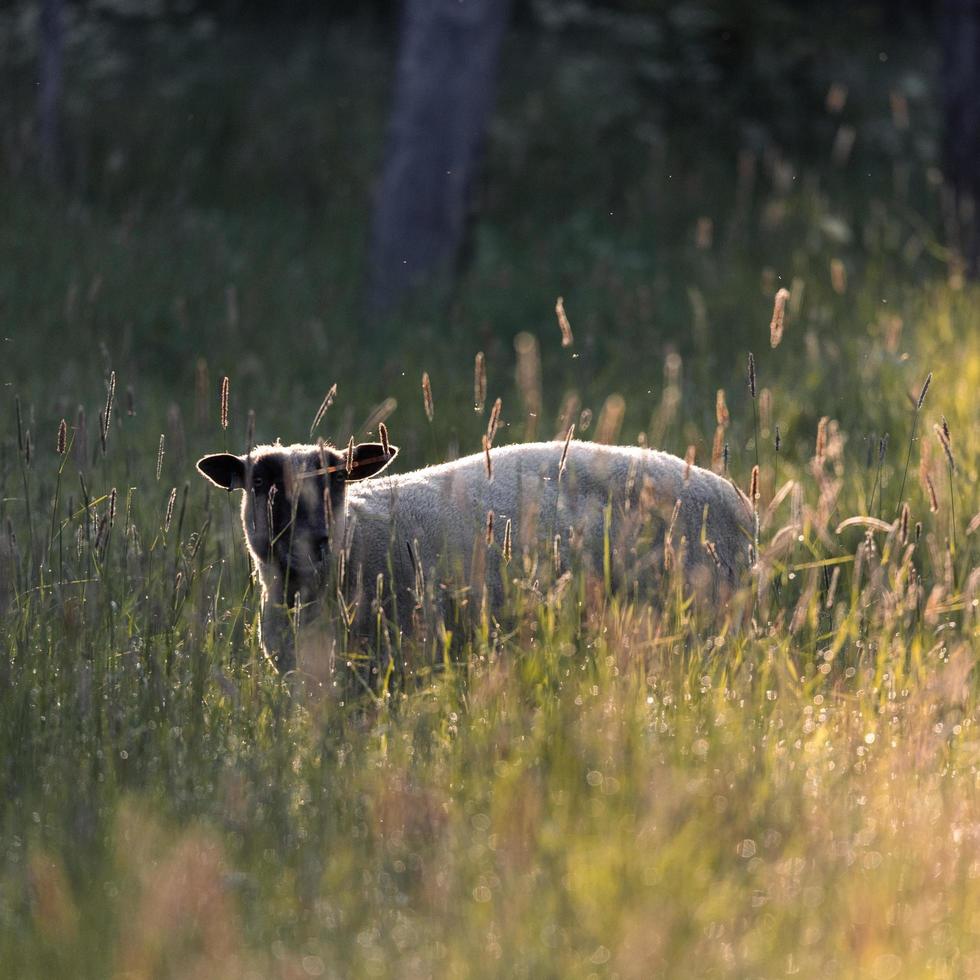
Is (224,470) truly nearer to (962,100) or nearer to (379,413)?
(379,413)

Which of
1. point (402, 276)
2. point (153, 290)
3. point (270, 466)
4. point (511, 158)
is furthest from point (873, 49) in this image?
point (270, 466)

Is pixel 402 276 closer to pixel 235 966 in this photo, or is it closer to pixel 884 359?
pixel 884 359

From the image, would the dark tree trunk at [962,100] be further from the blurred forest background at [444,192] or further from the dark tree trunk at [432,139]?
the dark tree trunk at [432,139]

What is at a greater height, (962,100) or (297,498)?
(962,100)

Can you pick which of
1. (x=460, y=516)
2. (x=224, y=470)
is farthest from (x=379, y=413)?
(x=224, y=470)

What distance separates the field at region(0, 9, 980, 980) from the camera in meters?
2.91

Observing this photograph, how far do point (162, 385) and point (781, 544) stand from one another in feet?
17.5

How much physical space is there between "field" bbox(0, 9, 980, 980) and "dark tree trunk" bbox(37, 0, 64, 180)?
2754mm

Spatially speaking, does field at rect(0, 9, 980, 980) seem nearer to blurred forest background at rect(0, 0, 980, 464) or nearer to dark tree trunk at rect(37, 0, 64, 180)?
blurred forest background at rect(0, 0, 980, 464)

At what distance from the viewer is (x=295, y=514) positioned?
16.1 feet

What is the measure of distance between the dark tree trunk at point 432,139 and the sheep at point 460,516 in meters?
4.93

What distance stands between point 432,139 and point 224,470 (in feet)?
18.8

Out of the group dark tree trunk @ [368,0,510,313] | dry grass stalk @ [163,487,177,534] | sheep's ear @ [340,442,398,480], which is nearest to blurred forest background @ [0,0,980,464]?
dark tree trunk @ [368,0,510,313]

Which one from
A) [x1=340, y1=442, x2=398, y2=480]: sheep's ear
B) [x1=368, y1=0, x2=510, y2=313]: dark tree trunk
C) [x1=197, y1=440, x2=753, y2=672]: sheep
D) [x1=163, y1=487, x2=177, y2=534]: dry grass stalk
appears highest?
[x1=368, y1=0, x2=510, y2=313]: dark tree trunk
